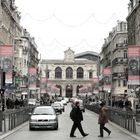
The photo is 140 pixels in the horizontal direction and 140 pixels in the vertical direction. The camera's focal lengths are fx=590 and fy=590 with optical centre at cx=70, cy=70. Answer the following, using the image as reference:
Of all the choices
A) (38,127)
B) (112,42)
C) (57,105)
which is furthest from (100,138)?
(112,42)

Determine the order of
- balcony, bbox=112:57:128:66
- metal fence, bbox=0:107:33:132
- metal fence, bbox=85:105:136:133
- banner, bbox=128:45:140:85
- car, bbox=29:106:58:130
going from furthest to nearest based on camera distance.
→ balcony, bbox=112:57:128:66 < banner, bbox=128:45:140:85 < car, bbox=29:106:58:130 < metal fence, bbox=85:105:136:133 < metal fence, bbox=0:107:33:132

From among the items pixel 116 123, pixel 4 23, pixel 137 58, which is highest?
pixel 4 23

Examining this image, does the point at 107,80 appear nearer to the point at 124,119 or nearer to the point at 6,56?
the point at 6,56

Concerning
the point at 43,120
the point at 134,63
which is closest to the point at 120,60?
the point at 134,63

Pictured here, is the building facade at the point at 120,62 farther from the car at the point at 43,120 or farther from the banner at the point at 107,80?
the car at the point at 43,120

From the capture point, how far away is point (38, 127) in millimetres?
33031

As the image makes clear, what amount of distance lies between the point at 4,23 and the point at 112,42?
5647 centimetres

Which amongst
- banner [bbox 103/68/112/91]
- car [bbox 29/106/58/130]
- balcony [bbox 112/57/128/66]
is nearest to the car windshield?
car [bbox 29/106/58/130]

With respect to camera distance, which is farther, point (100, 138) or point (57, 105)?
point (57, 105)

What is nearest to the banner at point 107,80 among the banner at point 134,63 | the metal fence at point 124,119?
the metal fence at point 124,119

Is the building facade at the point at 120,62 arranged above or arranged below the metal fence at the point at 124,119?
above

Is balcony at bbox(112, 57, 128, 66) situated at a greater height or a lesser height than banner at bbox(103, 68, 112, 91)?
greater

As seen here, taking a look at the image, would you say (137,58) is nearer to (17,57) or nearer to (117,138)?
(117,138)

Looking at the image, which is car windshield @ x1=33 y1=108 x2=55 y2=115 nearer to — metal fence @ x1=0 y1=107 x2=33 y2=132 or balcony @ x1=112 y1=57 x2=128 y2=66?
metal fence @ x1=0 y1=107 x2=33 y2=132
